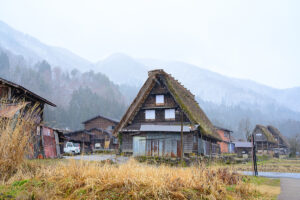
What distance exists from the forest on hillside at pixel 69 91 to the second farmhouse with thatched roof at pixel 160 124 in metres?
39.5

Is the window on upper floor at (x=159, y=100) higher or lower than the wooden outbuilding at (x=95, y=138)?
higher

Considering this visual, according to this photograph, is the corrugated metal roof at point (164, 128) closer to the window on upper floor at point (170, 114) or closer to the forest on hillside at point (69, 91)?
the window on upper floor at point (170, 114)

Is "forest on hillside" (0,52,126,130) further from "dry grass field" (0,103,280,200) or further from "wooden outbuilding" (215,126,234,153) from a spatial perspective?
"dry grass field" (0,103,280,200)

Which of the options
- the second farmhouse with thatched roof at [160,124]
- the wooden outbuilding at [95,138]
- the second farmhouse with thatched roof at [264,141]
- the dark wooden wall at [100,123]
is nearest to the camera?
the second farmhouse with thatched roof at [160,124]

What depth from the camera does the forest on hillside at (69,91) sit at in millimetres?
81750

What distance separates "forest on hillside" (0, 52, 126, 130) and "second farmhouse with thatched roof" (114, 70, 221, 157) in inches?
1556

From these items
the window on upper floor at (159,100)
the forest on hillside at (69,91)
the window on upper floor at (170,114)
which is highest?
the forest on hillside at (69,91)

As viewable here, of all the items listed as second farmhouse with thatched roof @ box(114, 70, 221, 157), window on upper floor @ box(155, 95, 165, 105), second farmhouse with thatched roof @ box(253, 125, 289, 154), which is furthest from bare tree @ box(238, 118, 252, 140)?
window on upper floor @ box(155, 95, 165, 105)

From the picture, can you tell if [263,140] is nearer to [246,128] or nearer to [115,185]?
[246,128]

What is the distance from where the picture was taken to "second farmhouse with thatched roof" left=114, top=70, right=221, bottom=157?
22484 millimetres

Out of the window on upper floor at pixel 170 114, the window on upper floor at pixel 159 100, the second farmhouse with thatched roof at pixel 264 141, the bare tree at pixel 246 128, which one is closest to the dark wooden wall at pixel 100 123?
the bare tree at pixel 246 128

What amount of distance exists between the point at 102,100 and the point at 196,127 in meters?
76.5

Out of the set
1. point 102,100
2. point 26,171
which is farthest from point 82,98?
point 26,171

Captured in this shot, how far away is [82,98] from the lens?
94.9m
